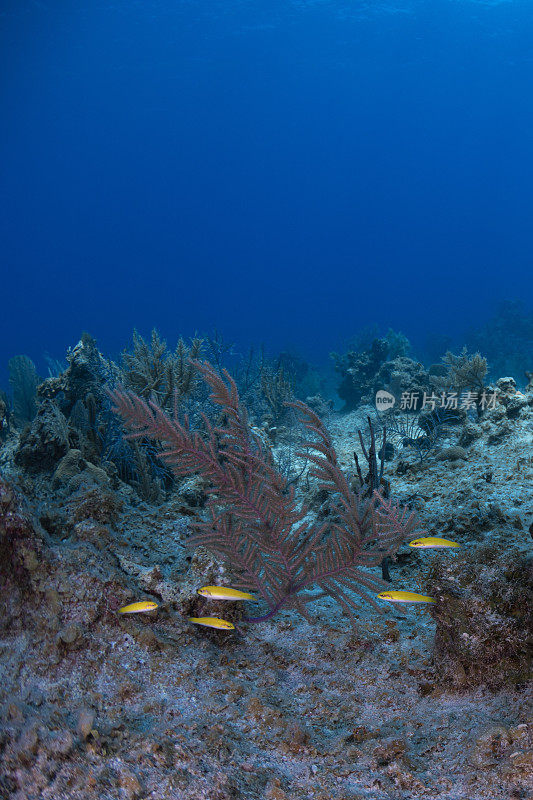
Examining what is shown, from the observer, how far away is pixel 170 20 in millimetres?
64188

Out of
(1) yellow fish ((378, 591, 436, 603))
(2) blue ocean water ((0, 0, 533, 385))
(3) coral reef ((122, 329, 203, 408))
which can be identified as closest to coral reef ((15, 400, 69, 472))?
(3) coral reef ((122, 329, 203, 408))

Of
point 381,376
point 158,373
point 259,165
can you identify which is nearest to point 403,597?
point 158,373

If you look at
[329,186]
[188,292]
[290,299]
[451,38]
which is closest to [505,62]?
[451,38]

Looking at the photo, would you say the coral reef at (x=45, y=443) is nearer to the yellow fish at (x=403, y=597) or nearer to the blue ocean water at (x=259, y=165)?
the yellow fish at (x=403, y=597)

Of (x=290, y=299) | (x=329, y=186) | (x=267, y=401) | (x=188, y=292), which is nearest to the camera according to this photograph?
(x=267, y=401)

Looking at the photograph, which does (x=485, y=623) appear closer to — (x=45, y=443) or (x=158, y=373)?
(x=158, y=373)

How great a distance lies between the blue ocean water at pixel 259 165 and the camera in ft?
230

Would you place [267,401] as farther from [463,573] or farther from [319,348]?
[319,348]

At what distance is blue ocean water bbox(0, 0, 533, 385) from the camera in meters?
70.0

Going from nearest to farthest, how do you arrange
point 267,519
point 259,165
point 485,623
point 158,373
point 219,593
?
point 485,623, point 219,593, point 267,519, point 158,373, point 259,165

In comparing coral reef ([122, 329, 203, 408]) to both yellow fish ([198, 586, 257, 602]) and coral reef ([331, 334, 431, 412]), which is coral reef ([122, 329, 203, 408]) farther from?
coral reef ([331, 334, 431, 412])

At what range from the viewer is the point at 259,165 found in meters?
125

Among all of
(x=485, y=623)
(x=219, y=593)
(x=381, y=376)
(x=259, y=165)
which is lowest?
(x=485, y=623)

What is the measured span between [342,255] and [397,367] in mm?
125005
